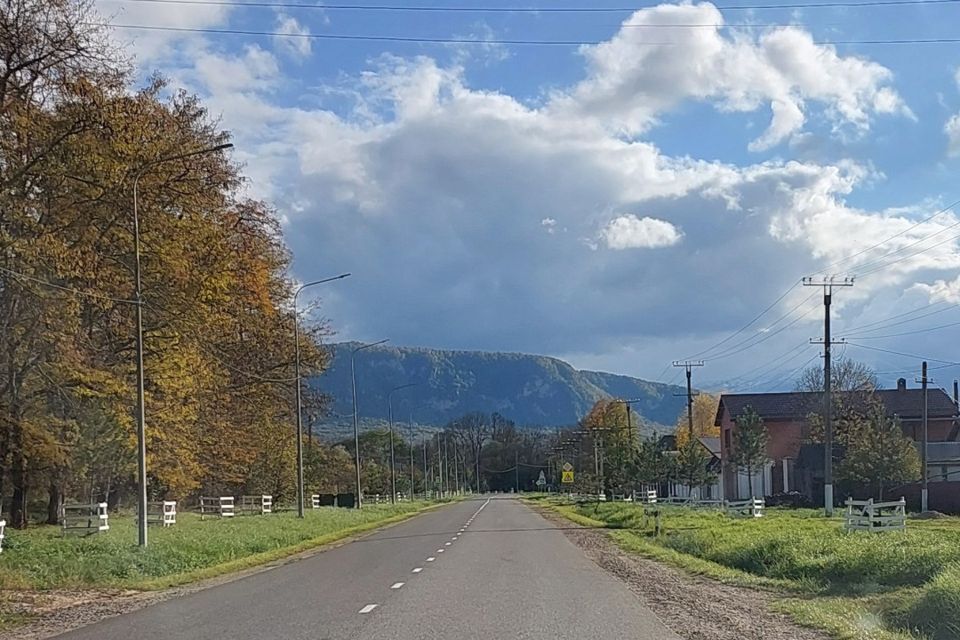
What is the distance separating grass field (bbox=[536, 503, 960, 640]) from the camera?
14492 mm

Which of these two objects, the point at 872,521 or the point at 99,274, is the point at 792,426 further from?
the point at 99,274

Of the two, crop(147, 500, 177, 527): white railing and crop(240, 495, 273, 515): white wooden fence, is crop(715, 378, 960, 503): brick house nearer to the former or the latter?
crop(240, 495, 273, 515): white wooden fence

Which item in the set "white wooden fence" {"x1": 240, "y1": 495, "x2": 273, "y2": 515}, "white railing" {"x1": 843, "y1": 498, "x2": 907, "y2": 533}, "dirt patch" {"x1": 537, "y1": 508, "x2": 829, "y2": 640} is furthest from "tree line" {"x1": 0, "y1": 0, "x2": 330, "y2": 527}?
"white railing" {"x1": 843, "y1": 498, "x2": 907, "y2": 533}

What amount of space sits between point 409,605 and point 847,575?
901 centimetres

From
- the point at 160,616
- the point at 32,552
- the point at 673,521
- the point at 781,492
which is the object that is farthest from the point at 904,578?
the point at 781,492

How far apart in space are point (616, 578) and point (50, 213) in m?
21.8

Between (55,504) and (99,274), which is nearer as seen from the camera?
(99,274)

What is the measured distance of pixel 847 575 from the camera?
21.3 m

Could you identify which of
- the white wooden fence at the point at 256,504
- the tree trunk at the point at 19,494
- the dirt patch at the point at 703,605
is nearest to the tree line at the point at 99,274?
the tree trunk at the point at 19,494

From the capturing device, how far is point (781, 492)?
86750 mm

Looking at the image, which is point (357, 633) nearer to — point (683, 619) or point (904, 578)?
point (683, 619)

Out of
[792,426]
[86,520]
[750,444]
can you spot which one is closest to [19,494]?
[86,520]

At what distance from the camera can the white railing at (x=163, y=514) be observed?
44375 mm

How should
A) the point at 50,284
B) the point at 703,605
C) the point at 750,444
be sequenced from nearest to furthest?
the point at 703,605, the point at 50,284, the point at 750,444
